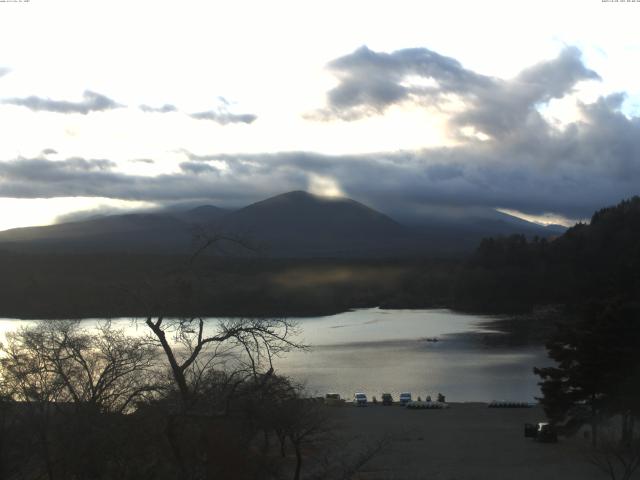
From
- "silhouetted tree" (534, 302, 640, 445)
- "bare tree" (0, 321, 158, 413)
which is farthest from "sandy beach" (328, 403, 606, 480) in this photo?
"bare tree" (0, 321, 158, 413)

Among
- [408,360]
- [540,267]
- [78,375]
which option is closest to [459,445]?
[78,375]

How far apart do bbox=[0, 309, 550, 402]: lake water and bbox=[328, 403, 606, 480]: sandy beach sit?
3.66 meters

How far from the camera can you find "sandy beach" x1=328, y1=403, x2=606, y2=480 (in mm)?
12648

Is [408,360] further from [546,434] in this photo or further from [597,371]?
[597,371]

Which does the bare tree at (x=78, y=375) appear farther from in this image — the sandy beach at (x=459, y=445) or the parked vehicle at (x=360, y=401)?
the parked vehicle at (x=360, y=401)

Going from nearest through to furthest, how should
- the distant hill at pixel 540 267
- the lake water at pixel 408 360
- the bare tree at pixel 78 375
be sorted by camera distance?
1. the bare tree at pixel 78 375
2. the lake water at pixel 408 360
3. the distant hill at pixel 540 267

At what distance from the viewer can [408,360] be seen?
3353 cm

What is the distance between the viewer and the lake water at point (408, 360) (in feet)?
86.2

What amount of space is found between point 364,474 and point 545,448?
483cm

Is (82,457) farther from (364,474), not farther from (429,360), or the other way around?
(429,360)

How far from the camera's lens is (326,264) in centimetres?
3719

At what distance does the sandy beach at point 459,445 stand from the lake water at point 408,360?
3.66 m

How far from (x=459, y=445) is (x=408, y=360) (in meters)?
17.7

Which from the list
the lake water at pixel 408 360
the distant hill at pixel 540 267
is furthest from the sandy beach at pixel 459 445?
the distant hill at pixel 540 267
